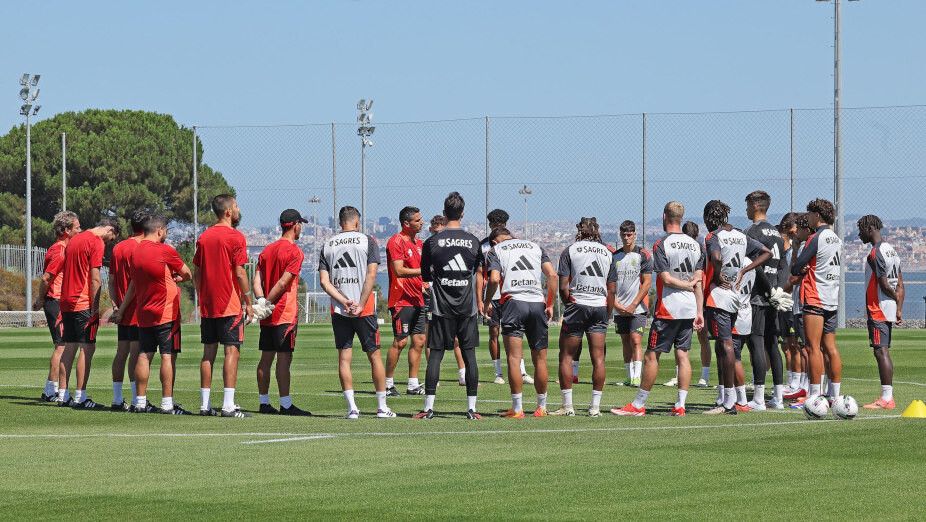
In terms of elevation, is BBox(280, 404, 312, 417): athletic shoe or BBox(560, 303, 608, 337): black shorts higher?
BBox(560, 303, 608, 337): black shorts

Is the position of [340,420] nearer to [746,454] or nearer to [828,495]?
[746,454]

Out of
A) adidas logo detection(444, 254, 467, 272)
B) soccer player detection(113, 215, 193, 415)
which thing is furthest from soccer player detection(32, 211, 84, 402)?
adidas logo detection(444, 254, 467, 272)

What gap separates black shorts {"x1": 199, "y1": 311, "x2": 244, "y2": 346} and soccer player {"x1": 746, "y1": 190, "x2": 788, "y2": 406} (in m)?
5.23

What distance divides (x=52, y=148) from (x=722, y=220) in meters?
52.3

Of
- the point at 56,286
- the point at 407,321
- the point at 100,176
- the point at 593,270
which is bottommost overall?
the point at 407,321

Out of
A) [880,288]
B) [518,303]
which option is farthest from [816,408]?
[518,303]

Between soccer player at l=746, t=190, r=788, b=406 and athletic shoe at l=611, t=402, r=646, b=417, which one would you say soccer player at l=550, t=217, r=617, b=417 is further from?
soccer player at l=746, t=190, r=788, b=406

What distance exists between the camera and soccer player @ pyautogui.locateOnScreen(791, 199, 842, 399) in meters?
12.6

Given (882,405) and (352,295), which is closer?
(352,295)

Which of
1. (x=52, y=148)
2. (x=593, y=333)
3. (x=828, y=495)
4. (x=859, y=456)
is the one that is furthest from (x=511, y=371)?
(x=52, y=148)

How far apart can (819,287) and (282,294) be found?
5.51m

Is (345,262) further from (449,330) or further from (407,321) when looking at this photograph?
(407,321)

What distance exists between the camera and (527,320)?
39.2 feet

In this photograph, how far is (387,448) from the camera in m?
9.40
